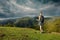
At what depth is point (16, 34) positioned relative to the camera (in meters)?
28.1

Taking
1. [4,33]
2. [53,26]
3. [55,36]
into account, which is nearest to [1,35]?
[4,33]

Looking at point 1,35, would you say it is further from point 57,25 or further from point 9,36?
point 57,25

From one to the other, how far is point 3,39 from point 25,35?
292 cm

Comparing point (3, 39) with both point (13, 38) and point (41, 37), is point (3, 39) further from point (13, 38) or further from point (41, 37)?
point (41, 37)

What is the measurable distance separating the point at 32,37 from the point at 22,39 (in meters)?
1.36

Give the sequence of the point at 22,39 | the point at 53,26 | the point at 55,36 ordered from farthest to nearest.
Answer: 1. the point at 53,26
2. the point at 55,36
3. the point at 22,39

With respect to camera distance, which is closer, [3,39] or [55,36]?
[3,39]

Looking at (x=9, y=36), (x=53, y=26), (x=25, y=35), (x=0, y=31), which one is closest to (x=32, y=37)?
(x=25, y=35)

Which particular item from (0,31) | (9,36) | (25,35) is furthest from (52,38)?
(0,31)

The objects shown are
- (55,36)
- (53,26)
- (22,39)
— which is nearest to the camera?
(22,39)

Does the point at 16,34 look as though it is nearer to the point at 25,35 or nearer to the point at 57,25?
the point at 25,35

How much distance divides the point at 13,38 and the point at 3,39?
48.5 inches

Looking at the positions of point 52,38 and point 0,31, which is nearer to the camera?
point 52,38

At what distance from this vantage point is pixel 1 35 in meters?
27.6
